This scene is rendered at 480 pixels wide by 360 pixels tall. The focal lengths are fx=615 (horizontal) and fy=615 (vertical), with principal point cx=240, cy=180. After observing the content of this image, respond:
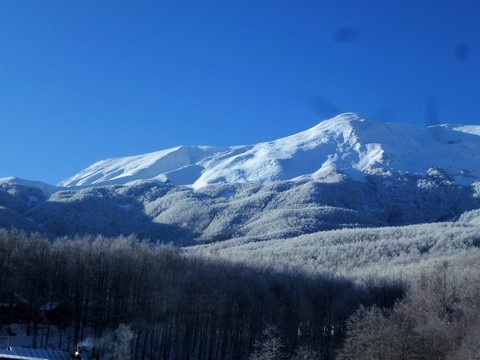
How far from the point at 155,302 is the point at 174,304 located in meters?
2.65

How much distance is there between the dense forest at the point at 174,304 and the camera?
70.5 meters

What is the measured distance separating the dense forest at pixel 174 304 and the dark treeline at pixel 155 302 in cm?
13

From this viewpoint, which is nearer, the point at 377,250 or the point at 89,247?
the point at 89,247

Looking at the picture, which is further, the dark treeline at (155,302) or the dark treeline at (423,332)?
the dark treeline at (155,302)

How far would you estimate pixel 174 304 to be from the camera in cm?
7488

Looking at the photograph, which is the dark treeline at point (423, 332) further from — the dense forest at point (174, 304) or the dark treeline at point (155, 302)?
the dark treeline at point (155, 302)

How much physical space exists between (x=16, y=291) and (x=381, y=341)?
44.0 m

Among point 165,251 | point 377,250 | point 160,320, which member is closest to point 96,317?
point 160,320

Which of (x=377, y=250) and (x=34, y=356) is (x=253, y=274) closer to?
(x=34, y=356)

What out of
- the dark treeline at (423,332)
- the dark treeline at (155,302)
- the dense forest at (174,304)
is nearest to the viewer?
the dark treeline at (423,332)

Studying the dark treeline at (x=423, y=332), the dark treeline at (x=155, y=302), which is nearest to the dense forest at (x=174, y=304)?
the dark treeline at (x=155, y=302)

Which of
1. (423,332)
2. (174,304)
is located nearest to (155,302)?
(174,304)

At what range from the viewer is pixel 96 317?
238ft

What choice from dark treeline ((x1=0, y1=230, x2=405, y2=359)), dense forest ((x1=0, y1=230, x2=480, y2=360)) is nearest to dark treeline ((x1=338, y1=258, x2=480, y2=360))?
dense forest ((x1=0, y1=230, x2=480, y2=360))
